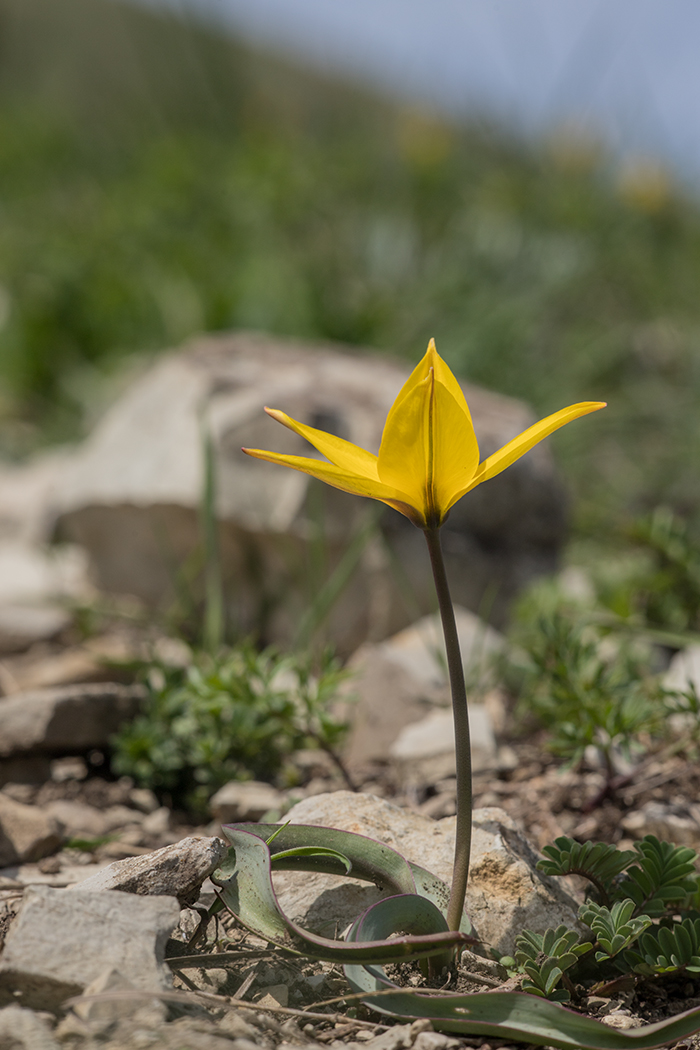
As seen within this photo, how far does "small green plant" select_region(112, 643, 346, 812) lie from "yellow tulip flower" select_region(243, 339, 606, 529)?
0.85 metres

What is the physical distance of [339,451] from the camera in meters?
1.21

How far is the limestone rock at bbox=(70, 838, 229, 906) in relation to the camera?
1.33 m

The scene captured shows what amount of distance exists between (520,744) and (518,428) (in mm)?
1300

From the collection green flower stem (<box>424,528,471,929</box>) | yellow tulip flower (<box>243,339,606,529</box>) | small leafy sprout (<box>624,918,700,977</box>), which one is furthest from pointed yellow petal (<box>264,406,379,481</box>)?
small leafy sprout (<box>624,918,700,977</box>)

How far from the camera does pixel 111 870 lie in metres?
1.39

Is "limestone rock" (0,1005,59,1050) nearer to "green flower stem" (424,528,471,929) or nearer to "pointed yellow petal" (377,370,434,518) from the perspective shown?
"green flower stem" (424,528,471,929)

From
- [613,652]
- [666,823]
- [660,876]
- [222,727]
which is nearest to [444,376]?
[660,876]

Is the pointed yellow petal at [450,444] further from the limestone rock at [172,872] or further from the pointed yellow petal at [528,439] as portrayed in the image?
the limestone rock at [172,872]

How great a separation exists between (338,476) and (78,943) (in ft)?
2.24

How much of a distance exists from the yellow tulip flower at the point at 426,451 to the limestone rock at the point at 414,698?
93 cm

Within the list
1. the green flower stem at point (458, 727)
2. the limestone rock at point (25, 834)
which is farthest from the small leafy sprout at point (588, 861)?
the limestone rock at point (25, 834)

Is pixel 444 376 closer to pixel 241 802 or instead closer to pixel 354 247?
pixel 241 802

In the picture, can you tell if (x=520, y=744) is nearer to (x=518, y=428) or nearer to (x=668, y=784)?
(x=668, y=784)

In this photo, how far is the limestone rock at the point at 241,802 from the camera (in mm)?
2066
